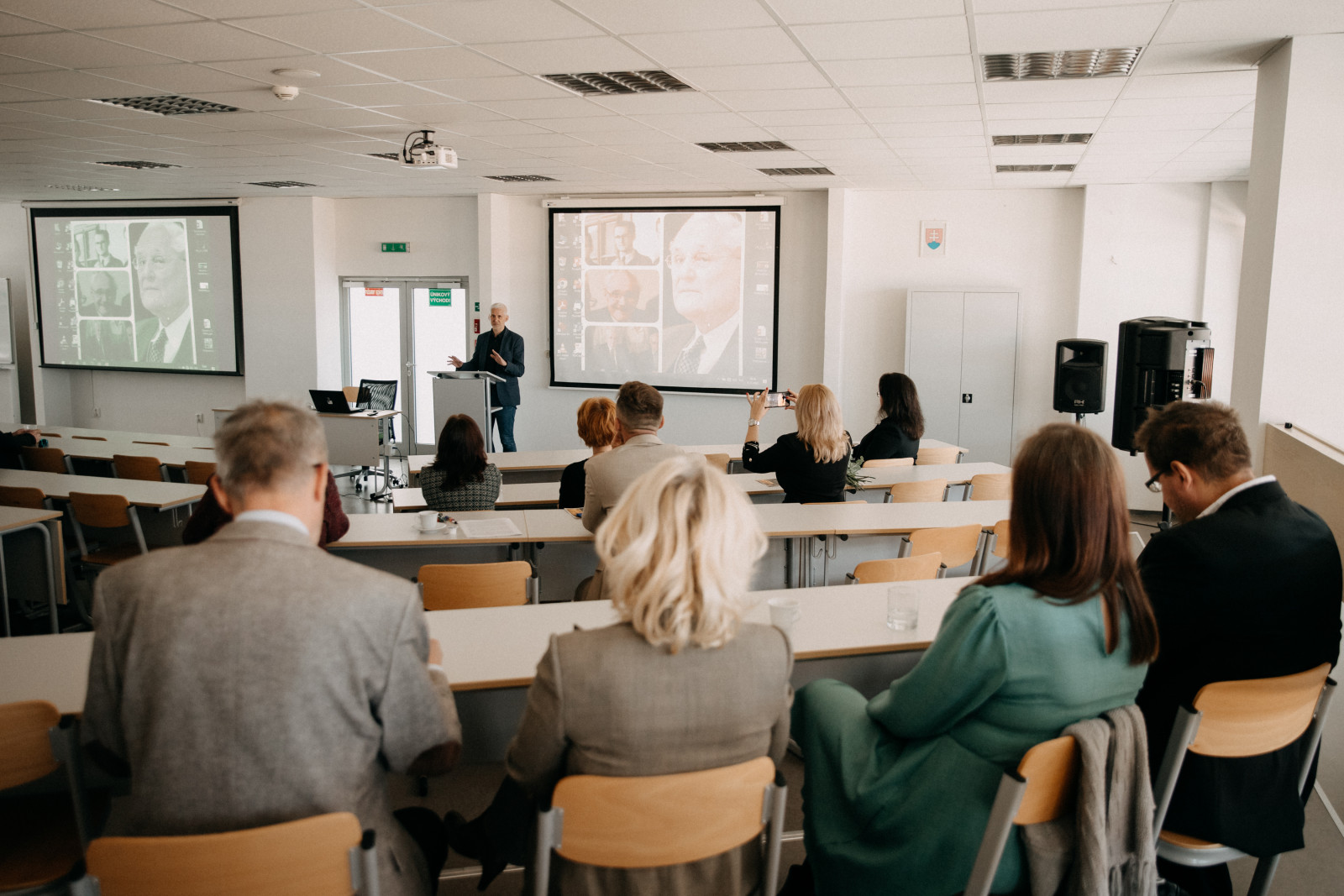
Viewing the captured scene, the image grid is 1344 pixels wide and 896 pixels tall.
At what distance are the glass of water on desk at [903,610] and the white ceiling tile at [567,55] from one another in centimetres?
280

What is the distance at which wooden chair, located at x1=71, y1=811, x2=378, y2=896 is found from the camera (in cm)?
134

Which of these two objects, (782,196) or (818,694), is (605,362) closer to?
(782,196)

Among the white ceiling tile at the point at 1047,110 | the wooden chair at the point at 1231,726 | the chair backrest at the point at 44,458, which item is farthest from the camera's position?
the chair backrest at the point at 44,458

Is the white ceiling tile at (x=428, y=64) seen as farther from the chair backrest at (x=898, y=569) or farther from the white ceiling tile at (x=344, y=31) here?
the chair backrest at (x=898, y=569)

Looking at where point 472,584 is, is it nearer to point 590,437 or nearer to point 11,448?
point 590,437

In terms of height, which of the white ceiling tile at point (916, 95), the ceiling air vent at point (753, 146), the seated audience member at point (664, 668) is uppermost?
the ceiling air vent at point (753, 146)

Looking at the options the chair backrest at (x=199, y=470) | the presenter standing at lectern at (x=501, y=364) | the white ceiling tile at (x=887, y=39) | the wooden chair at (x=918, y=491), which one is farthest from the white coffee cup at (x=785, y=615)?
the presenter standing at lectern at (x=501, y=364)

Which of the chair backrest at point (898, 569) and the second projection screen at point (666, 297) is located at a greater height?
the second projection screen at point (666, 297)

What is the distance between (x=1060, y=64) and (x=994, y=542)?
92.2 inches

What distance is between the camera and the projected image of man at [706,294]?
9.04 m

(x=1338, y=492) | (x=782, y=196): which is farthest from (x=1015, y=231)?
(x=1338, y=492)

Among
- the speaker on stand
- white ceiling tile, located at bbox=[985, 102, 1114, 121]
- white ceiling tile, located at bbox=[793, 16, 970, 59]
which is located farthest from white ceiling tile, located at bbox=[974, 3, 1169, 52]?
the speaker on stand

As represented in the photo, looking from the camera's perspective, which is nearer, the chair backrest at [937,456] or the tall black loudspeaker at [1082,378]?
the chair backrest at [937,456]

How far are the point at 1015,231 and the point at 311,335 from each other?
7.63 metres
